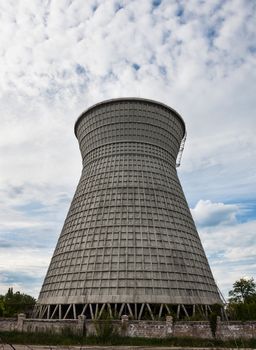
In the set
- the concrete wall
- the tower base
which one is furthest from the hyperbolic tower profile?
the concrete wall

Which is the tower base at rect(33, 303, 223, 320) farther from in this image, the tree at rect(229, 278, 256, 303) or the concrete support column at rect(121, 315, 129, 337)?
the tree at rect(229, 278, 256, 303)

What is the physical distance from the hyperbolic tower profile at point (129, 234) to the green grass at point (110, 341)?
7.21 m

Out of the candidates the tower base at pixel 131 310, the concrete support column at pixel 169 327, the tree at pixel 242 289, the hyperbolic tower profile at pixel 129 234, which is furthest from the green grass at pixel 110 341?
the tree at pixel 242 289

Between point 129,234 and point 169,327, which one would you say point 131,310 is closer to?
point 129,234

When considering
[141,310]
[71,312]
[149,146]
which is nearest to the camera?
[141,310]

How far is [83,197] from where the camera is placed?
44.3 metres

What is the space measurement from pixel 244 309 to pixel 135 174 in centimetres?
2011

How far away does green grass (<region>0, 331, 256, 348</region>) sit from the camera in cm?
2270

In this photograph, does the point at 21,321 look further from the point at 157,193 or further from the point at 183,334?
the point at 157,193

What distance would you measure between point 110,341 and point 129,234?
1562cm

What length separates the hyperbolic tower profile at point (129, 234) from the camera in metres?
35.0

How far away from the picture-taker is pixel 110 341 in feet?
76.5

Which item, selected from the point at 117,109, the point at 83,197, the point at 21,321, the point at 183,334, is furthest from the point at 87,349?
the point at 117,109

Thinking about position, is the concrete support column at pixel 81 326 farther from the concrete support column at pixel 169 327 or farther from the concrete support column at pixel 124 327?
the concrete support column at pixel 169 327
